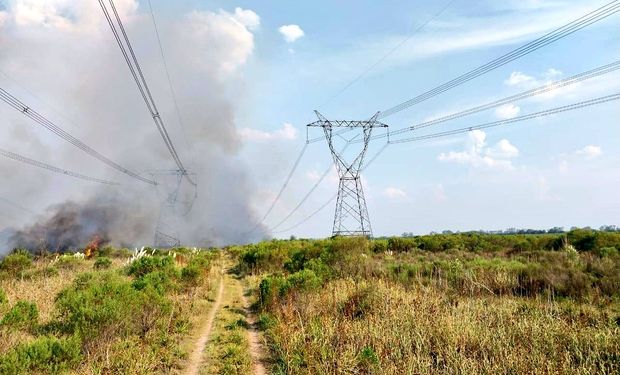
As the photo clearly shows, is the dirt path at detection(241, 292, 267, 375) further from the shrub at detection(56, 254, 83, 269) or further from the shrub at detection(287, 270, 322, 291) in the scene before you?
the shrub at detection(56, 254, 83, 269)

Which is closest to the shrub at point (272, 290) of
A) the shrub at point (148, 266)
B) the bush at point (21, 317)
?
the bush at point (21, 317)

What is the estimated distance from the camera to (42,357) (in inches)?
373

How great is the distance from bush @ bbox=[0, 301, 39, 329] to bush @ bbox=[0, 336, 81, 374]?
4.22 meters

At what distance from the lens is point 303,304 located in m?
17.3

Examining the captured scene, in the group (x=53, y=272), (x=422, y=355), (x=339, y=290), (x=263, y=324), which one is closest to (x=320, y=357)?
(x=422, y=355)

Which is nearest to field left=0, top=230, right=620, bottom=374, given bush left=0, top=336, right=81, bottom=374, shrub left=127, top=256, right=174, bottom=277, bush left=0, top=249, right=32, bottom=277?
bush left=0, top=336, right=81, bottom=374

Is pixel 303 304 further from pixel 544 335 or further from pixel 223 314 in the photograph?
pixel 544 335

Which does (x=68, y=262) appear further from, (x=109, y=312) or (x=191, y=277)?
(x=109, y=312)

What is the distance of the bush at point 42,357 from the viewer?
877cm

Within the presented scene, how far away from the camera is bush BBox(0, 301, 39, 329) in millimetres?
12945

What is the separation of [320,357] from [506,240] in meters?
57.7

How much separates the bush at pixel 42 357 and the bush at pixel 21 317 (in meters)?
4.22

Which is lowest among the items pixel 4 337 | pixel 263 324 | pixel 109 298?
pixel 263 324

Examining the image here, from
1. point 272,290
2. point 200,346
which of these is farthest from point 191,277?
point 200,346
